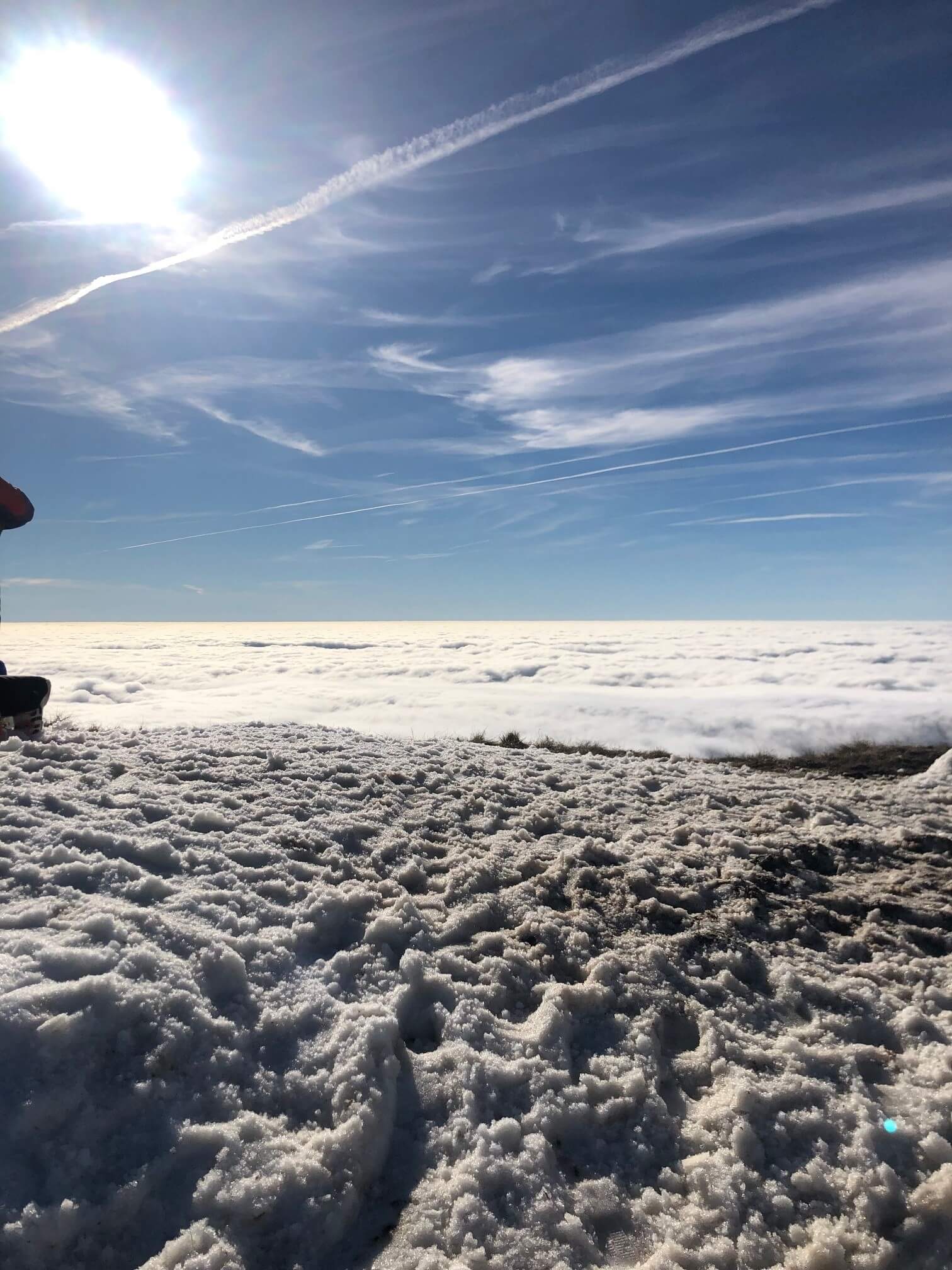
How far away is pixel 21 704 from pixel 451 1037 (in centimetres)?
618

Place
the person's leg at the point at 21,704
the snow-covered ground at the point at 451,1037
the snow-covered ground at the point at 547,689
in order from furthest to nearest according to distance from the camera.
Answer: the snow-covered ground at the point at 547,689 < the person's leg at the point at 21,704 < the snow-covered ground at the point at 451,1037

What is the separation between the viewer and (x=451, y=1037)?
4.17 meters

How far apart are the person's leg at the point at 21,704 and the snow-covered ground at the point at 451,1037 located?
2.10 feet

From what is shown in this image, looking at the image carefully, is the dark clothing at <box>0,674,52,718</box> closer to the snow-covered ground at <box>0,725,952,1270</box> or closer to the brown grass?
the snow-covered ground at <box>0,725,952,1270</box>

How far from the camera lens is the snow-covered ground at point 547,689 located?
15164mm

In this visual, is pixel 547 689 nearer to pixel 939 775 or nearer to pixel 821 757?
pixel 821 757

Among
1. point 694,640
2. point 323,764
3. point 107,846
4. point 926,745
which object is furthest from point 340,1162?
point 694,640

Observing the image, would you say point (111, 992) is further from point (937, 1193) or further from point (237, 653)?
point (237, 653)

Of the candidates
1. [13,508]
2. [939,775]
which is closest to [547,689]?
[939,775]

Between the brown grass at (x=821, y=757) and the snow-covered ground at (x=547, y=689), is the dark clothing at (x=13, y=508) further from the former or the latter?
the brown grass at (x=821, y=757)

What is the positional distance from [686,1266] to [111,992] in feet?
9.82

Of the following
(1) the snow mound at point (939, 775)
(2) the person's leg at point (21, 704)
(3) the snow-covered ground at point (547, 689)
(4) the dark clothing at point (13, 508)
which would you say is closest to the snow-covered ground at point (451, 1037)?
(2) the person's leg at point (21, 704)

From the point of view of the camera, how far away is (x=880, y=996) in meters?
4.79

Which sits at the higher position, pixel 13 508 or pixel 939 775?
pixel 13 508
